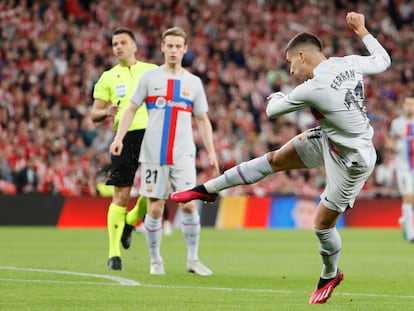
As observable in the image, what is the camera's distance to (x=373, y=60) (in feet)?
27.3

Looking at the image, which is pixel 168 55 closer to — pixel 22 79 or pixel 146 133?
pixel 146 133

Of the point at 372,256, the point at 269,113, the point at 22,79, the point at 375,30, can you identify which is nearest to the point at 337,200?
the point at 269,113

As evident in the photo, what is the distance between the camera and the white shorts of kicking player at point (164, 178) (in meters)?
10.9

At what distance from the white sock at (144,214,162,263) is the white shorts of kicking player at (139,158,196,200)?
1.00 feet

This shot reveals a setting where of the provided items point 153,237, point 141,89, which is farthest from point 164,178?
point 141,89

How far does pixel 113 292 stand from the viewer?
29.3 feet

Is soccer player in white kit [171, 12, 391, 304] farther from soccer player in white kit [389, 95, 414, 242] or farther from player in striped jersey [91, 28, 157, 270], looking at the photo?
soccer player in white kit [389, 95, 414, 242]

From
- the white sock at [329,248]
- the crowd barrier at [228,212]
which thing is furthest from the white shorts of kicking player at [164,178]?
the crowd barrier at [228,212]

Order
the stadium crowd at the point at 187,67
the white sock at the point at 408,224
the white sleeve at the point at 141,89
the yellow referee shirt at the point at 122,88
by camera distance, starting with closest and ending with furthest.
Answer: the white sleeve at the point at 141,89 → the yellow referee shirt at the point at 122,88 → the white sock at the point at 408,224 → the stadium crowd at the point at 187,67

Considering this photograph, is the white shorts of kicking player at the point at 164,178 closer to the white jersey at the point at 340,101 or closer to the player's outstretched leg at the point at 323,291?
the player's outstretched leg at the point at 323,291

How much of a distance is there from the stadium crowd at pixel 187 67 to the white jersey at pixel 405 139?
20.7 ft

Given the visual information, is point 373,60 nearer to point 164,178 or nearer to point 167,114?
point 167,114

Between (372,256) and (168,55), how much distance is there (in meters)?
4.94

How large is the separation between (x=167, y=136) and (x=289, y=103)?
9.91 feet
